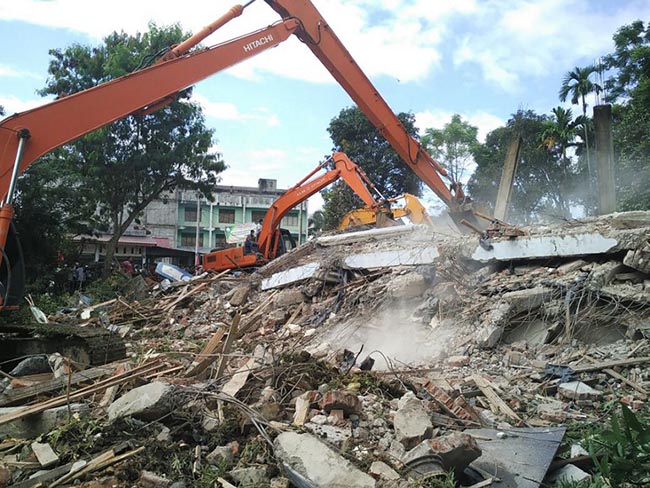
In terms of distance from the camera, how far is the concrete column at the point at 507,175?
1001 cm

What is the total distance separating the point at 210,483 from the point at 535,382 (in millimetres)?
3643

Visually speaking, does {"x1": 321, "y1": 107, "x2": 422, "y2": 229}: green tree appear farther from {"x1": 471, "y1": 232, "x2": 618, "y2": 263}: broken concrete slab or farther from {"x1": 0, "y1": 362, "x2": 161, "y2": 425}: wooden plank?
{"x1": 0, "y1": 362, "x2": 161, "y2": 425}: wooden plank

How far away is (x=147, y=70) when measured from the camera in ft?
23.8

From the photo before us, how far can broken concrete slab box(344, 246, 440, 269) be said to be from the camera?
26.9 feet

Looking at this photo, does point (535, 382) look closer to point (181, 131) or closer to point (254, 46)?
point (254, 46)

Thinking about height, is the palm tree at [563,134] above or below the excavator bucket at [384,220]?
above

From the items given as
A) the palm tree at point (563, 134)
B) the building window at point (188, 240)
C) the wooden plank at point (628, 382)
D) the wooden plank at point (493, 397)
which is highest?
the palm tree at point (563, 134)

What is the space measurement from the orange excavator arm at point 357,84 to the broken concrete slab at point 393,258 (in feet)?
7.40

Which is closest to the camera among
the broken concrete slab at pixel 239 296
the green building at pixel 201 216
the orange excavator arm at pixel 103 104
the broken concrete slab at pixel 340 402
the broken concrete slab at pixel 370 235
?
the broken concrete slab at pixel 340 402

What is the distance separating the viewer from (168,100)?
770 centimetres

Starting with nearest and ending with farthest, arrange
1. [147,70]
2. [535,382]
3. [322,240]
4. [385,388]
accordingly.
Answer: [385,388], [535,382], [147,70], [322,240]

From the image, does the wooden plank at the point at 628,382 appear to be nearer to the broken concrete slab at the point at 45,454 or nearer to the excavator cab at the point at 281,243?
the broken concrete slab at the point at 45,454

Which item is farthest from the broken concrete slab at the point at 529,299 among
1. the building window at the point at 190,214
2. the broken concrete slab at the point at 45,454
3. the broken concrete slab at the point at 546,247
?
the building window at the point at 190,214

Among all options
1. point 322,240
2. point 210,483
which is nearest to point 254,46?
point 322,240
